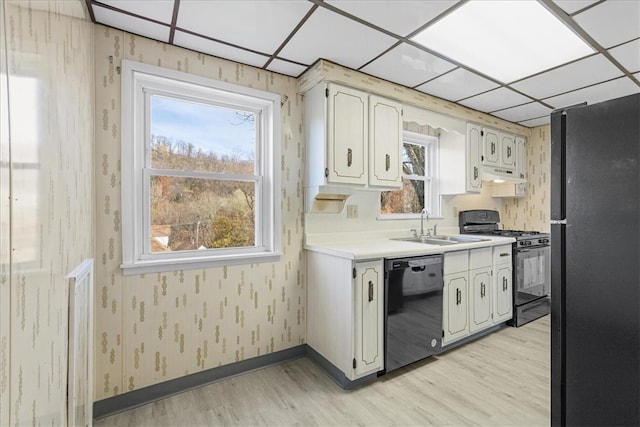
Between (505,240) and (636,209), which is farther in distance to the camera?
(505,240)

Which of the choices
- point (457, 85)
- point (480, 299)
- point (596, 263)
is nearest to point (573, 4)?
point (457, 85)

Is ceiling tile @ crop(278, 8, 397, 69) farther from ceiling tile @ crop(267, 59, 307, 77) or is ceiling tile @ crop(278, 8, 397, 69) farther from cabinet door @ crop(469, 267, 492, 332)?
cabinet door @ crop(469, 267, 492, 332)

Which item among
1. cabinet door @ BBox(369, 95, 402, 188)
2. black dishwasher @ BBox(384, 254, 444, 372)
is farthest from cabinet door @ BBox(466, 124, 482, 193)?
black dishwasher @ BBox(384, 254, 444, 372)

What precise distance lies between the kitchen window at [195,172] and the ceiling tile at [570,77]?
89.9 inches

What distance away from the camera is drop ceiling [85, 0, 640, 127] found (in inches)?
66.6

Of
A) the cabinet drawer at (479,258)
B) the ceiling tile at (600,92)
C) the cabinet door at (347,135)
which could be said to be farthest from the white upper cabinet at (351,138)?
the ceiling tile at (600,92)

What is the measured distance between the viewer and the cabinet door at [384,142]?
8.50ft

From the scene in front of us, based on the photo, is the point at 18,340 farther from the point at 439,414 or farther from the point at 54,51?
the point at 439,414

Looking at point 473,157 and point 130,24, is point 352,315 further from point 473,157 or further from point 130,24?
point 473,157

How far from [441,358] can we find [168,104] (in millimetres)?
2949

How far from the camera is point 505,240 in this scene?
313 centimetres

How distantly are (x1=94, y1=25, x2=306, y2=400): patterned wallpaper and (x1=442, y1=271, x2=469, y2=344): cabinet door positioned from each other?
123 cm

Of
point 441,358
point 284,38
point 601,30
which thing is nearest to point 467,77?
point 601,30

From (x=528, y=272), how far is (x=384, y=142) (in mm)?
2284
